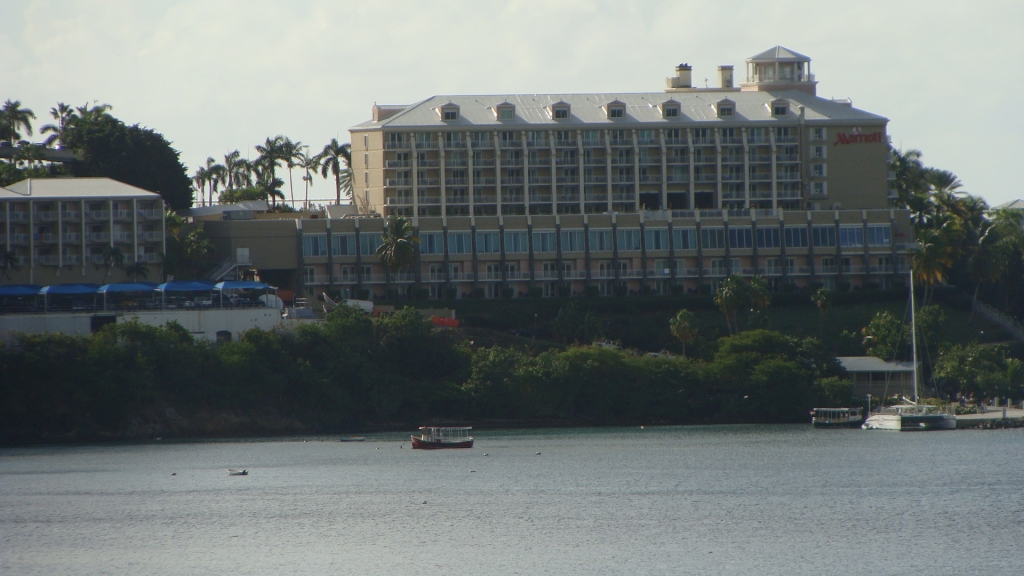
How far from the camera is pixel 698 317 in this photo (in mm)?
129375

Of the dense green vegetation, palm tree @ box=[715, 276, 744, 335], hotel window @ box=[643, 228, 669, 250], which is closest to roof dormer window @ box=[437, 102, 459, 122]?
hotel window @ box=[643, 228, 669, 250]

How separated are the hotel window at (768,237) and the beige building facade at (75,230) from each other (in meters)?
56.3

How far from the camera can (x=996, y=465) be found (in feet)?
286

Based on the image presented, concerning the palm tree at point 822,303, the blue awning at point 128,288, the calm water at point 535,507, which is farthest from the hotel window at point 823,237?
the blue awning at point 128,288

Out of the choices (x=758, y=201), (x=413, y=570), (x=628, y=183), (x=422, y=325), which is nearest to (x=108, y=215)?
(x=422, y=325)

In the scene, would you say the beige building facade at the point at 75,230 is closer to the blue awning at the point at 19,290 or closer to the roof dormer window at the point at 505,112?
the blue awning at the point at 19,290

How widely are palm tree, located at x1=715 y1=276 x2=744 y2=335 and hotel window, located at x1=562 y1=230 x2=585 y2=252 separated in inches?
751

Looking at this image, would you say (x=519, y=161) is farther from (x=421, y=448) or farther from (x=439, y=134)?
(x=421, y=448)

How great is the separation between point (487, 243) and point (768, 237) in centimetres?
2743

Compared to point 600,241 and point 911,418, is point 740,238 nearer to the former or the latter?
point 600,241

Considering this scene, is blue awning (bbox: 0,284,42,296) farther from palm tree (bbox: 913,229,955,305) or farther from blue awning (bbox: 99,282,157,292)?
palm tree (bbox: 913,229,955,305)

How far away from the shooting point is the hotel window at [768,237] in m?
141

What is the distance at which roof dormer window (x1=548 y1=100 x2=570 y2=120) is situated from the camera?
150750 mm

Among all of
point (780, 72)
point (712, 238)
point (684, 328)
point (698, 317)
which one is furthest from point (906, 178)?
point (684, 328)
